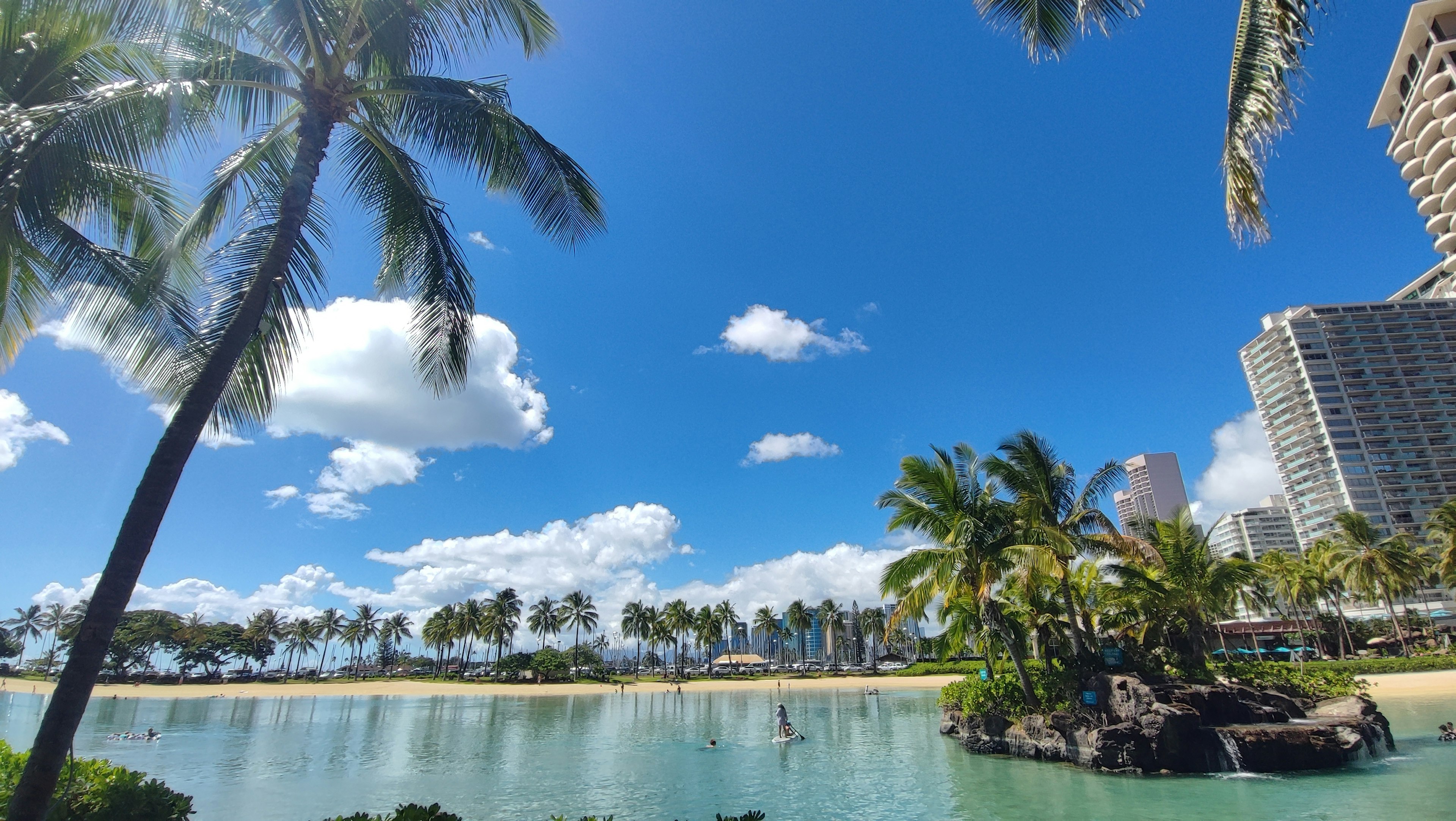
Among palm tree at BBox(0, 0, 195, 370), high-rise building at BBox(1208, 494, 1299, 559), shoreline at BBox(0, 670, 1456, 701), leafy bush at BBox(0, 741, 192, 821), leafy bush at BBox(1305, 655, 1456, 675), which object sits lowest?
shoreline at BBox(0, 670, 1456, 701)

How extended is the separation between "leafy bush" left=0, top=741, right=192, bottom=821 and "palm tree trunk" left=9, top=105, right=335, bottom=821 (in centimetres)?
159

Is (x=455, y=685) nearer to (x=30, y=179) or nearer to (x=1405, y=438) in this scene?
(x=30, y=179)

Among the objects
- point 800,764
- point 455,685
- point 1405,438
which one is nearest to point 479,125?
point 800,764

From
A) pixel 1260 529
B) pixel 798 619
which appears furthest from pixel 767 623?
pixel 1260 529

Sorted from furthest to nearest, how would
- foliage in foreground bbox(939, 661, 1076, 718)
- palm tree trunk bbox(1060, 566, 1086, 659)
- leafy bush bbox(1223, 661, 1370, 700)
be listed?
palm tree trunk bbox(1060, 566, 1086, 659) → leafy bush bbox(1223, 661, 1370, 700) → foliage in foreground bbox(939, 661, 1076, 718)

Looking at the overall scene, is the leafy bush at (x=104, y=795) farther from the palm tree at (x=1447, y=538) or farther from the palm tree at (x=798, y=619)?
the palm tree at (x=798, y=619)

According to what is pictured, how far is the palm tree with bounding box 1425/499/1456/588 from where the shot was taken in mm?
40719

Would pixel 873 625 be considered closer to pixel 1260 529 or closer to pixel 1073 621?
pixel 1073 621

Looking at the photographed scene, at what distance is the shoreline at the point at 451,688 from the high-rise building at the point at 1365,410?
76.9 m

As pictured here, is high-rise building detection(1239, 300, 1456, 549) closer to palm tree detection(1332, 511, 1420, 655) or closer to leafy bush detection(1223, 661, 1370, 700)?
palm tree detection(1332, 511, 1420, 655)

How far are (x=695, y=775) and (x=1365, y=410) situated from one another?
126539 mm

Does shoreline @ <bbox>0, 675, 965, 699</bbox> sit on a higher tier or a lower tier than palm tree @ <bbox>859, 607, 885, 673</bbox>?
lower

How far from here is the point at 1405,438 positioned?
319 feet

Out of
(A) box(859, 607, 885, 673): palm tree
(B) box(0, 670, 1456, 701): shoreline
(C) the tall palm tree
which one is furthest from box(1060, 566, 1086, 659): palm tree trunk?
(A) box(859, 607, 885, 673): palm tree
